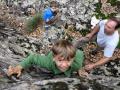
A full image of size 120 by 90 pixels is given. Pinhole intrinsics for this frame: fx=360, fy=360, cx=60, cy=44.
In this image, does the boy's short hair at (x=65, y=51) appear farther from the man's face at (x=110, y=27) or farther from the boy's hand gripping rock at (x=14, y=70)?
the man's face at (x=110, y=27)

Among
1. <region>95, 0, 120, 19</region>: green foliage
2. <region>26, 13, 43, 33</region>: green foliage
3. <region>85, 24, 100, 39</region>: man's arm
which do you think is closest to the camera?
<region>85, 24, 100, 39</region>: man's arm

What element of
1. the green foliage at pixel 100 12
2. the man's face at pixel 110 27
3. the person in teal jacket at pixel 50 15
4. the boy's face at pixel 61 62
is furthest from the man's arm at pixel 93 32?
the boy's face at pixel 61 62

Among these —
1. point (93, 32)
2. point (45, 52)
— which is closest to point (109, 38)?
point (93, 32)

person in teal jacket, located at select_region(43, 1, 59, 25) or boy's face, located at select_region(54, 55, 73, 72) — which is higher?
person in teal jacket, located at select_region(43, 1, 59, 25)

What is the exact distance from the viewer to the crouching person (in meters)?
5.40

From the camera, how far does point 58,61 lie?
5.46 meters

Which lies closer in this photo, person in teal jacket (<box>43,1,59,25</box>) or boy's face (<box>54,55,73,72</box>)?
boy's face (<box>54,55,73,72</box>)

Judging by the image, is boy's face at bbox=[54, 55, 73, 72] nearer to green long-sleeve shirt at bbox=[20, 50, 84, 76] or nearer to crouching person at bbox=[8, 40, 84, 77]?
crouching person at bbox=[8, 40, 84, 77]

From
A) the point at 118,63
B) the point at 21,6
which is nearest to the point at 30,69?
the point at 118,63

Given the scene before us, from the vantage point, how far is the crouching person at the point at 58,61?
5402mm

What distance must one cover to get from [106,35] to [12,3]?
2.73 metres

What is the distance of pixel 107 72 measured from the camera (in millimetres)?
6703

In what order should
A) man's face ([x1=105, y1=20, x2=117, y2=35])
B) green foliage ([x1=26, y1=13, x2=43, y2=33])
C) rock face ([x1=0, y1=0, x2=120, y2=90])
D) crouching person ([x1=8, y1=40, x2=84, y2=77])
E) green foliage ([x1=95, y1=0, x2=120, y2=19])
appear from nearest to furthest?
rock face ([x1=0, y1=0, x2=120, y2=90]) → crouching person ([x1=8, y1=40, x2=84, y2=77]) → man's face ([x1=105, y1=20, x2=117, y2=35]) → green foliage ([x1=26, y1=13, x2=43, y2=33]) → green foliage ([x1=95, y1=0, x2=120, y2=19])

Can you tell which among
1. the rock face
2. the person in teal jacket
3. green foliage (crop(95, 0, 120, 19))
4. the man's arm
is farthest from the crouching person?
green foliage (crop(95, 0, 120, 19))
